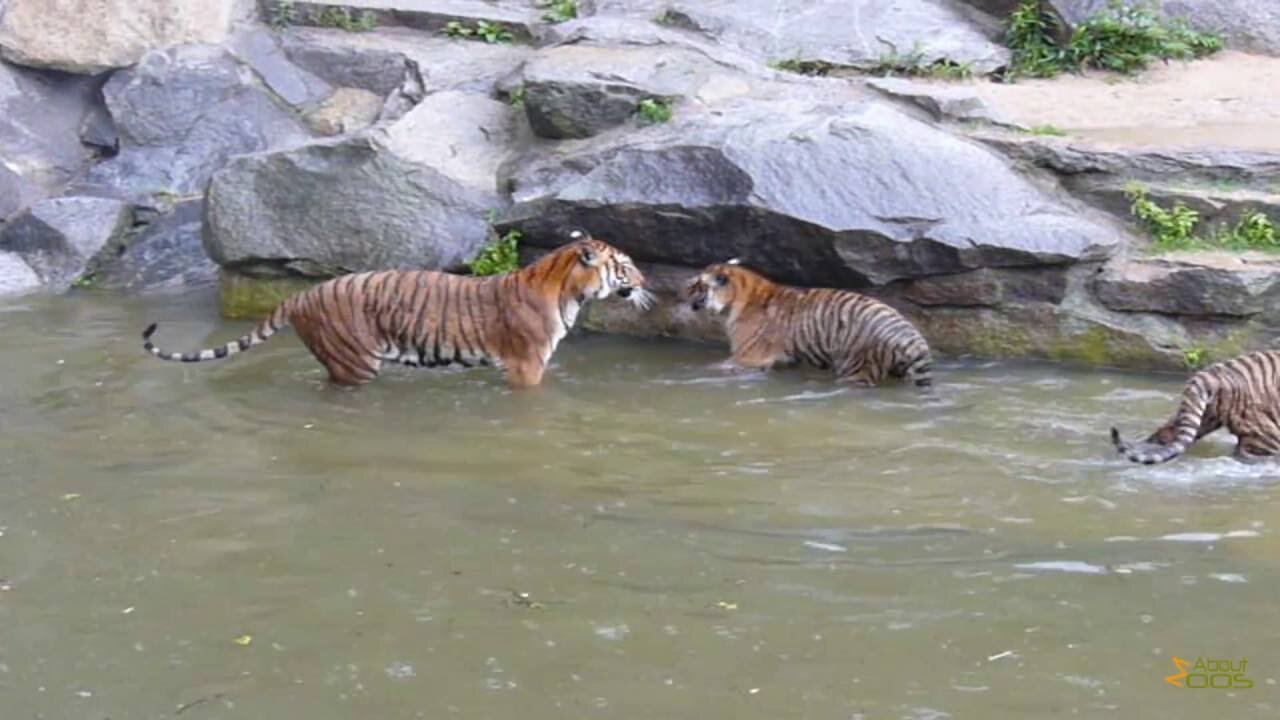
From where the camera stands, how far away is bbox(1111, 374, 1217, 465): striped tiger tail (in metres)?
7.03

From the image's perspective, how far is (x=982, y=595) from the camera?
18.3ft

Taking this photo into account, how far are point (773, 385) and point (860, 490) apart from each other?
198cm

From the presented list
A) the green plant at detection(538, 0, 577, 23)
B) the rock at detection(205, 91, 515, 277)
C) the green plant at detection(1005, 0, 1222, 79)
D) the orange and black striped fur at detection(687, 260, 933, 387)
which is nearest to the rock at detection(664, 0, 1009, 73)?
the green plant at detection(1005, 0, 1222, 79)

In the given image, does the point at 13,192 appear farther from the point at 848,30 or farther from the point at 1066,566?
the point at 1066,566

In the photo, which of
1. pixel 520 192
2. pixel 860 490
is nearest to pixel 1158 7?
pixel 520 192

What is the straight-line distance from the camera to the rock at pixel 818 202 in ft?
29.6

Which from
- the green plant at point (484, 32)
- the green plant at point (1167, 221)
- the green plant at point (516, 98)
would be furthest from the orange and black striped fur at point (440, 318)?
the green plant at point (484, 32)

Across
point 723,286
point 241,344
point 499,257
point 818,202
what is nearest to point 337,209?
point 499,257

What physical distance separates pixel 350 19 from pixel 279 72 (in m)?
0.63

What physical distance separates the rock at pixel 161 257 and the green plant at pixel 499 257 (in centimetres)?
199

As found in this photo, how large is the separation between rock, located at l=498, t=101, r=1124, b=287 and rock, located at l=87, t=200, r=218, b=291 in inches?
89.8

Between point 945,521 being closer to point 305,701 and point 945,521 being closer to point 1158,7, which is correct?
point 305,701

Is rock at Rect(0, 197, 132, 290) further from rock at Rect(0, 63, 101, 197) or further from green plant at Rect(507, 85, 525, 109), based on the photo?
green plant at Rect(507, 85, 525, 109)

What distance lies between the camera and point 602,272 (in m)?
9.10
